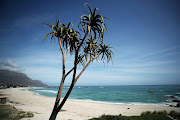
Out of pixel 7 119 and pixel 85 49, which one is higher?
pixel 85 49

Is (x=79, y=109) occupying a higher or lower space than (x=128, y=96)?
higher

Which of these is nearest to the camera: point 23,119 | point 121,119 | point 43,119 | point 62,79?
point 62,79

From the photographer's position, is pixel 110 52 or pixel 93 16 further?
pixel 110 52

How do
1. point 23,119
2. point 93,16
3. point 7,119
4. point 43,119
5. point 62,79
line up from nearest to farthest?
point 93,16 → point 62,79 → point 7,119 → point 23,119 → point 43,119

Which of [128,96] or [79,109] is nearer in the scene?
[79,109]

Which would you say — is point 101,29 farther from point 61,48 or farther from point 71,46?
point 61,48

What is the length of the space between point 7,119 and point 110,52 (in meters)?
8.51

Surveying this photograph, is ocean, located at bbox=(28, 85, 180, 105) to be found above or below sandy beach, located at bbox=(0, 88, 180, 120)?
below

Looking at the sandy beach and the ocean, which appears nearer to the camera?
the sandy beach

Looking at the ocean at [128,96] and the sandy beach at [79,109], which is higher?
the sandy beach at [79,109]

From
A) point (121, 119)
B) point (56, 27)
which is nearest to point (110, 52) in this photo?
point (56, 27)

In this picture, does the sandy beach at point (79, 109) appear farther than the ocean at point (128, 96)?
No

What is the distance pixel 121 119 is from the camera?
6.46 m

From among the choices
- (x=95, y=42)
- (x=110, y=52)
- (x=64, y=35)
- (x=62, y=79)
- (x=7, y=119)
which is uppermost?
(x=64, y=35)
